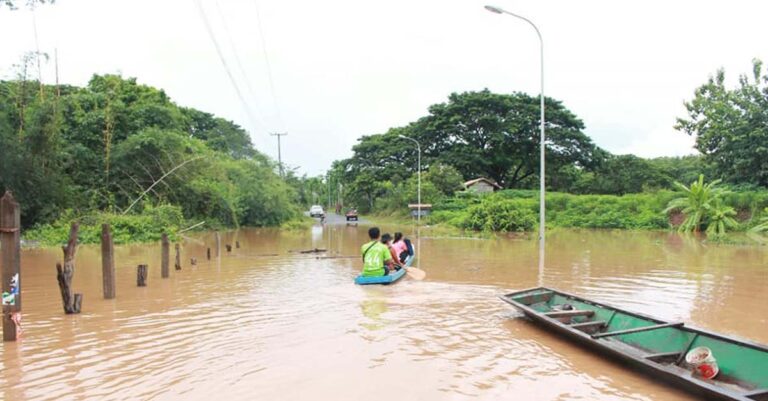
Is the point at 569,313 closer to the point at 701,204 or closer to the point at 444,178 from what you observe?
the point at 701,204

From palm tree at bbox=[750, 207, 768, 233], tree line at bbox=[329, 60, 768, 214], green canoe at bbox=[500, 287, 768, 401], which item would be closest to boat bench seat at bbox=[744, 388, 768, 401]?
green canoe at bbox=[500, 287, 768, 401]

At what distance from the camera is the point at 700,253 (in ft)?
65.2

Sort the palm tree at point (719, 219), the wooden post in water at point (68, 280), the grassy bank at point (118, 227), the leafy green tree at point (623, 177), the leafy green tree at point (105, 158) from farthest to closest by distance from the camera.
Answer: the leafy green tree at point (623, 177)
the palm tree at point (719, 219)
the leafy green tree at point (105, 158)
the grassy bank at point (118, 227)
the wooden post in water at point (68, 280)

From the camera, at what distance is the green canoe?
5305 mm

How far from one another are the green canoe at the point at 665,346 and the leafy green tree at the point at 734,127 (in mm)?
29315

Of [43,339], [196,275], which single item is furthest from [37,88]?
[43,339]

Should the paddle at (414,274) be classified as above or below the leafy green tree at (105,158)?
below

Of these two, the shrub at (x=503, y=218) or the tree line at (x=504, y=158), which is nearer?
→ the shrub at (x=503, y=218)

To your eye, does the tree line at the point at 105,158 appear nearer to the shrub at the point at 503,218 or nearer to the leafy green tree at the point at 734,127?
the shrub at the point at 503,218

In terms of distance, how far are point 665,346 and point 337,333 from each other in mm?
4439

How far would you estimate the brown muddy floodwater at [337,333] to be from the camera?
5.81 metres

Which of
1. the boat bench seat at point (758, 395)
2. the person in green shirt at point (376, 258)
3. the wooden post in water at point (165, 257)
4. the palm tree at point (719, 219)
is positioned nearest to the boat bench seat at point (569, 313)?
the boat bench seat at point (758, 395)

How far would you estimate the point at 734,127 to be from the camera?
31859 millimetres

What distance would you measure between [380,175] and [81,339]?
1830 inches
